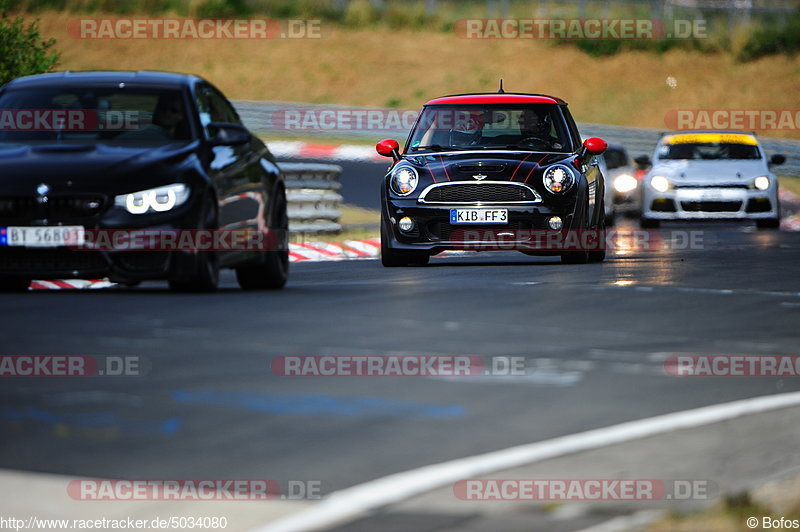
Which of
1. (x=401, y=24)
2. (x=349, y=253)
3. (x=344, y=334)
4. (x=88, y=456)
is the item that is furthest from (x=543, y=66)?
(x=88, y=456)

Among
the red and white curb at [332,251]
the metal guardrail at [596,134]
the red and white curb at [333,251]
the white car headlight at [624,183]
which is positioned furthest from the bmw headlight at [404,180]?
the metal guardrail at [596,134]

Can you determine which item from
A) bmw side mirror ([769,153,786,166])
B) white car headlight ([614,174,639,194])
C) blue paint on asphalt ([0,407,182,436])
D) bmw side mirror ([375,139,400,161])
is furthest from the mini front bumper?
white car headlight ([614,174,639,194])

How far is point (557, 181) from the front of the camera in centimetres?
1666

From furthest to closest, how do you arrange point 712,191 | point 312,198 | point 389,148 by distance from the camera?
1. point 712,191
2. point 312,198
3. point 389,148

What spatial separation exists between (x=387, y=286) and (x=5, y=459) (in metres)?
7.95

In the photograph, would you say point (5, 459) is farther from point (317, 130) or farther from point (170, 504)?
point (317, 130)

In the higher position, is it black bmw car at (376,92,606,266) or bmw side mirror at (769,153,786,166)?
black bmw car at (376,92,606,266)

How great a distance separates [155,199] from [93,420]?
16.2 ft

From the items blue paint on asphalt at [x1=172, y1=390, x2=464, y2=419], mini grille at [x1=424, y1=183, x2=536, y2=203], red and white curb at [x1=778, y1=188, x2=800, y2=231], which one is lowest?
red and white curb at [x1=778, y1=188, x2=800, y2=231]

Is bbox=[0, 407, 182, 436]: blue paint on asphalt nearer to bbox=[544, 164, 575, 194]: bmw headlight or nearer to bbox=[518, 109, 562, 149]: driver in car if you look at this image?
bbox=[544, 164, 575, 194]: bmw headlight

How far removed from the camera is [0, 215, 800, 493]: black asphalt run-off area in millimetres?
6625

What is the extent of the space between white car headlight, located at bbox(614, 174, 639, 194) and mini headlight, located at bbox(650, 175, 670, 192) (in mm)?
4117

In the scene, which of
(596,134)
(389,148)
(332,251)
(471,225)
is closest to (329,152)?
(596,134)

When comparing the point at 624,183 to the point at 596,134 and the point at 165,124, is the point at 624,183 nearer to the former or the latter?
the point at 596,134
